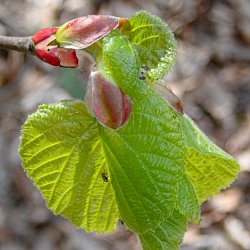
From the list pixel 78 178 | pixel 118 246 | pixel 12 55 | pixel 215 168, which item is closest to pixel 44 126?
pixel 78 178

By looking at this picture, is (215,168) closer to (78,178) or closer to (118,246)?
(78,178)

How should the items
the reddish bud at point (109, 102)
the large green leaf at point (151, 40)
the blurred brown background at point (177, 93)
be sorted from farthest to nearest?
the blurred brown background at point (177, 93), the large green leaf at point (151, 40), the reddish bud at point (109, 102)

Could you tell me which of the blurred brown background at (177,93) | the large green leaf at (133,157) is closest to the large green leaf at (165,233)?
the large green leaf at (133,157)

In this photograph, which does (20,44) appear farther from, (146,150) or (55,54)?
(146,150)

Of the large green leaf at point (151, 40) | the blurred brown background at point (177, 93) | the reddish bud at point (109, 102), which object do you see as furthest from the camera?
the blurred brown background at point (177, 93)

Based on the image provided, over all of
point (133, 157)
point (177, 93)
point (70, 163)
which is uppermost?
point (133, 157)

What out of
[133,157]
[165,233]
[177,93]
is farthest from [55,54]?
[177,93]

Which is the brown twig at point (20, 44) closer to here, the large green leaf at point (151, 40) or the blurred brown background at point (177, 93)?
the large green leaf at point (151, 40)
